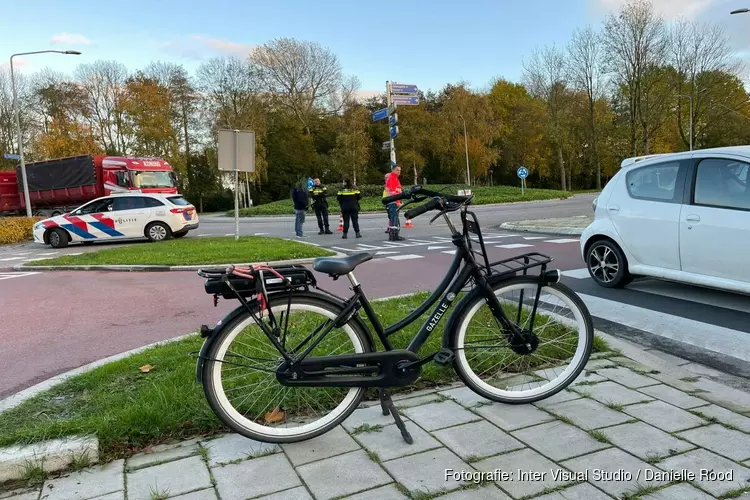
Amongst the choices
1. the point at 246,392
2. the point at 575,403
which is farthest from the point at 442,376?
the point at 246,392

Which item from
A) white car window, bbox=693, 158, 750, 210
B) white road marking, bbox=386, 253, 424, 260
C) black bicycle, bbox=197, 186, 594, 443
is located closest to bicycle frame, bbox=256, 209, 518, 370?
black bicycle, bbox=197, 186, 594, 443

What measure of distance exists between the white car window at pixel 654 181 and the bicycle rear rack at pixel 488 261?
3.62m

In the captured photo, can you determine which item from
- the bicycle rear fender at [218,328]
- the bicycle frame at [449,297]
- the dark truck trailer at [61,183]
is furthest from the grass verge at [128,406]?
the dark truck trailer at [61,183]

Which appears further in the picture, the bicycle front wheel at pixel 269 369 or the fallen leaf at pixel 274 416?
the fallen leaf at pixel 274 416

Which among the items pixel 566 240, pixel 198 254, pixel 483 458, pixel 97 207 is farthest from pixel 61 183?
pixel 483 458

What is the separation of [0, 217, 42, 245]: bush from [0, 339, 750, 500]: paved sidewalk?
20341 millimetres

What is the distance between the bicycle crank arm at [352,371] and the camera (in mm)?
2973

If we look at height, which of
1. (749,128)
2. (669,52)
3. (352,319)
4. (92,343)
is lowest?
(92,343)

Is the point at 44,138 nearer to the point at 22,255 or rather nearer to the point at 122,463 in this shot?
the point at 22,255

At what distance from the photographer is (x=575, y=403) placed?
3348 mm

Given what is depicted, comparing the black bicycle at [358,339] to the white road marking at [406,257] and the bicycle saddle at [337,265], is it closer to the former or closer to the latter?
the bicycle saddle at [337,265]

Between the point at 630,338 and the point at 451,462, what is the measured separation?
2.90 m

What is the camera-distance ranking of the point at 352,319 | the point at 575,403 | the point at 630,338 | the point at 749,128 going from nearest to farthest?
the point at 352,319
the point at 575,403
the point at 630,338
the point at 749,128

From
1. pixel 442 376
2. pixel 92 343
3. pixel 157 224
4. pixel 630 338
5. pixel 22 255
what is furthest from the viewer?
pixel 157 224
